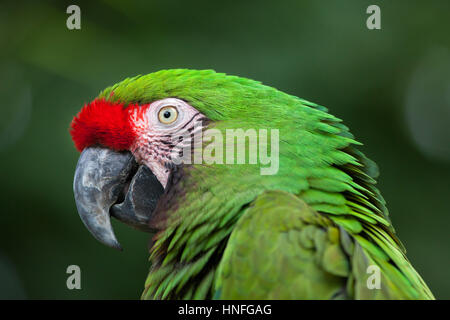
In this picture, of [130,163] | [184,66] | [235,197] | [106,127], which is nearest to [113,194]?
[130,163]

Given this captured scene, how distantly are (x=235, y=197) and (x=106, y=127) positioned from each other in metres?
0.52

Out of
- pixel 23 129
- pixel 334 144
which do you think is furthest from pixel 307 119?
pixel 23 129

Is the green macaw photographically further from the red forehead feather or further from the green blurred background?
the green blurred background

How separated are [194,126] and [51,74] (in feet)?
5.67

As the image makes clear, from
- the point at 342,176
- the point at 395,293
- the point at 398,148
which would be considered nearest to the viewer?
the point at 395,293

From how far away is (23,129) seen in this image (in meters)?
2.82

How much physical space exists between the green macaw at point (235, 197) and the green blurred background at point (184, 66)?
4.24 feet

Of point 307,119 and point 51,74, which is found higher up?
point 51,74

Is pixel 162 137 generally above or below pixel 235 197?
above

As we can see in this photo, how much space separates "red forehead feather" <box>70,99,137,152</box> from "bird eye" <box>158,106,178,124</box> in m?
0.10

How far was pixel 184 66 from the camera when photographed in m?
2.79

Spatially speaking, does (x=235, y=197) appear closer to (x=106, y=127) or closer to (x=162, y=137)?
(x=162, y=137)

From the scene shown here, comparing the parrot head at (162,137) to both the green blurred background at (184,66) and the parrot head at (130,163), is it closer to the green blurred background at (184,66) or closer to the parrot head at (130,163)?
the parrot head at (130,163)
